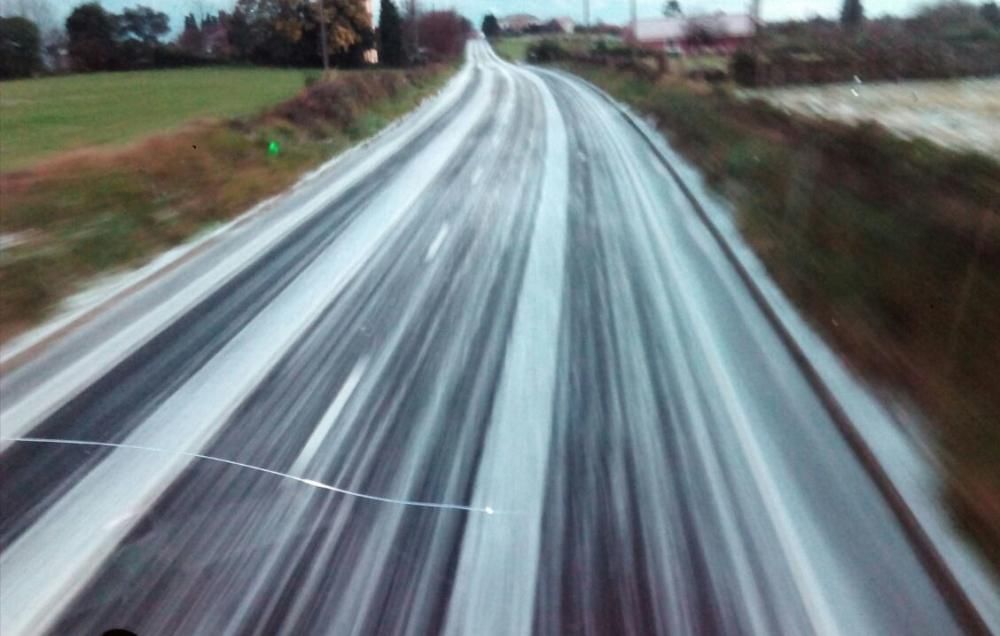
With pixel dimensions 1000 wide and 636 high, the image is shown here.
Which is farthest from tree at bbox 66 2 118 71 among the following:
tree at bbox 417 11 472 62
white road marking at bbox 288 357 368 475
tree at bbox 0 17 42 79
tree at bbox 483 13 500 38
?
tree at bbox 483 13 500 38

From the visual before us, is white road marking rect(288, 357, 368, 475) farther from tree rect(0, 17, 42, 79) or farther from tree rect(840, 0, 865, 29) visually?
tree rect(840, 0, 865, 29)

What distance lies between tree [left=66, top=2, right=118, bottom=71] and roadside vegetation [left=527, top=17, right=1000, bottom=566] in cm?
747

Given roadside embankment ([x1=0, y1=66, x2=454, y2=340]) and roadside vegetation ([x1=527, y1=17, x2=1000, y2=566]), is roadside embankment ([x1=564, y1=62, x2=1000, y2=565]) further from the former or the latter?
roadside embankment ([x1=0, y1=66, x2=454, y2=340])

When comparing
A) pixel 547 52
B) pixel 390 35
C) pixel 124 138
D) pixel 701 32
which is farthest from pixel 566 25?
pixel 124 138

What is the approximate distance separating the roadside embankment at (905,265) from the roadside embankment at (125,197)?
313 inches

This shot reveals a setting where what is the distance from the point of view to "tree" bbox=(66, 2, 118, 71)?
30.2ft

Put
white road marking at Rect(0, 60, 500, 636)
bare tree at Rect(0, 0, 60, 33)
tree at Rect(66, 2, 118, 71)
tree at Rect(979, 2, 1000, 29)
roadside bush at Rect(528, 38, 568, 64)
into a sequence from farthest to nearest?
roadside bush at Rect(528, 38, 568, 64) < tree at Rect(979, 2, 1000, 29) < tree at Rect(66, 2, 118, 71) < bare tree at Rect(0, 0, 60, 33) < white road marking at Rect(0, 60, 500, 636)

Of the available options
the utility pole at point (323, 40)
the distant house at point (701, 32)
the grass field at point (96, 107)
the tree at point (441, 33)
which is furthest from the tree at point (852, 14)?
the tree at point (441, 33)

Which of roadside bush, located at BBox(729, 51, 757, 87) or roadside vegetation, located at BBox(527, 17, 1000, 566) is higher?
→ roadside bush, located at BBox(729, 51, 757, 87)

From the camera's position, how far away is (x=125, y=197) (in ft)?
44.7

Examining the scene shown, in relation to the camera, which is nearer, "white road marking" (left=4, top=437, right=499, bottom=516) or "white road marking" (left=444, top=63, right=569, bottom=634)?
"white road marking" (left=444, top=63, right=569, bottom=634)

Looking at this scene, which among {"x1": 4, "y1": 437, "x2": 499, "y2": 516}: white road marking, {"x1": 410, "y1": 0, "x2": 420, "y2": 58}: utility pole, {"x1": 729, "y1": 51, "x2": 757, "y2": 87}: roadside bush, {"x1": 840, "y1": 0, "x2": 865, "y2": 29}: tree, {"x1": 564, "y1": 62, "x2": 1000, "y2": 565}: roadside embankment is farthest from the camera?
{"x1": 410, "y1": 0, "x2": 420, "y2": 58}: utility pole

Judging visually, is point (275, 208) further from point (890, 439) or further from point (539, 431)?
point (890, 439)

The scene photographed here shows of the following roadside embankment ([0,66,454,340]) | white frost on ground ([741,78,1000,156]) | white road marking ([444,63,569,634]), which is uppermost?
white frost on ground ([741,78,1000,156])
